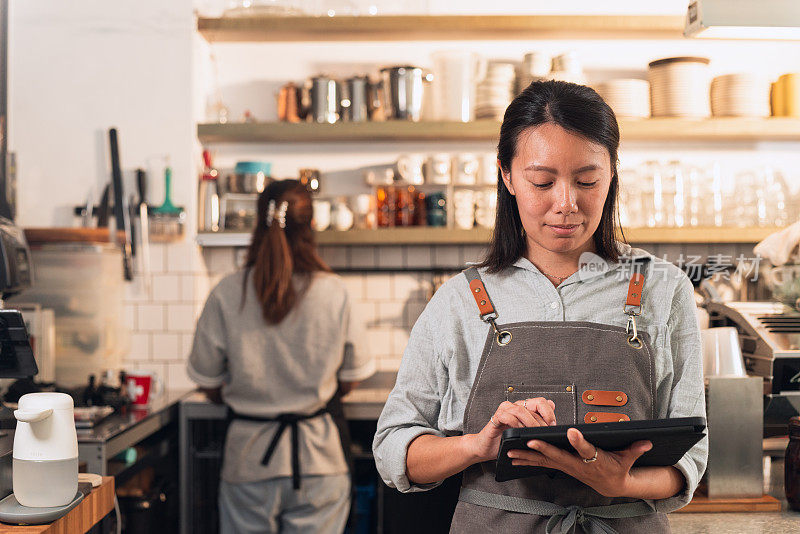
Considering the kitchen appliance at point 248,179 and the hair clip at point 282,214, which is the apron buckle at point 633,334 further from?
the kitchen appliance at point 248,179

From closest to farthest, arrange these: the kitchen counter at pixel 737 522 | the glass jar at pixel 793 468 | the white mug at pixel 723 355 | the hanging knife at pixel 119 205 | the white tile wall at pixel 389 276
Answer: the kitchen counter at pixel 737 522, the glass jar at pixel 793 468, the white mug at pixel 723 355, the hanging knife at pixel 119 205, the white tile wall at pixel 389 276

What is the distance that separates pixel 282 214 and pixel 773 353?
5.34 ft

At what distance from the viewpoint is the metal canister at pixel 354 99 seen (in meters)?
3.69

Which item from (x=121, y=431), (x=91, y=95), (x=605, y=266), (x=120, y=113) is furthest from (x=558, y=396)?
(x=91, y=95)

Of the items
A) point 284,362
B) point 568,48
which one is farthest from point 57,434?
point 568,48

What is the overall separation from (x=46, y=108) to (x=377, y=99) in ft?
4.90

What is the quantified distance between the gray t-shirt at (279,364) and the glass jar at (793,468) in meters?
1.53

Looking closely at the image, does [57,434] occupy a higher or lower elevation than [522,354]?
lower

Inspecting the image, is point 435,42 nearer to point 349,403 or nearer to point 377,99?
point 377,99

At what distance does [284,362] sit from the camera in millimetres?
2846

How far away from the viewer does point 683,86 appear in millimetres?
3527

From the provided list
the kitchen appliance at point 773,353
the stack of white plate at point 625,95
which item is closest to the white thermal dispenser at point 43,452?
the kitchen appliance at point 773,353

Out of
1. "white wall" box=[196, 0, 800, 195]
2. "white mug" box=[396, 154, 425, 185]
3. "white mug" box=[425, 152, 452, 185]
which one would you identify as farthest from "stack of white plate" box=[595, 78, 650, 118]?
"white mug" box=[396, 154, 425, 185]

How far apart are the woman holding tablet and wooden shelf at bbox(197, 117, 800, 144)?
2.19 m
